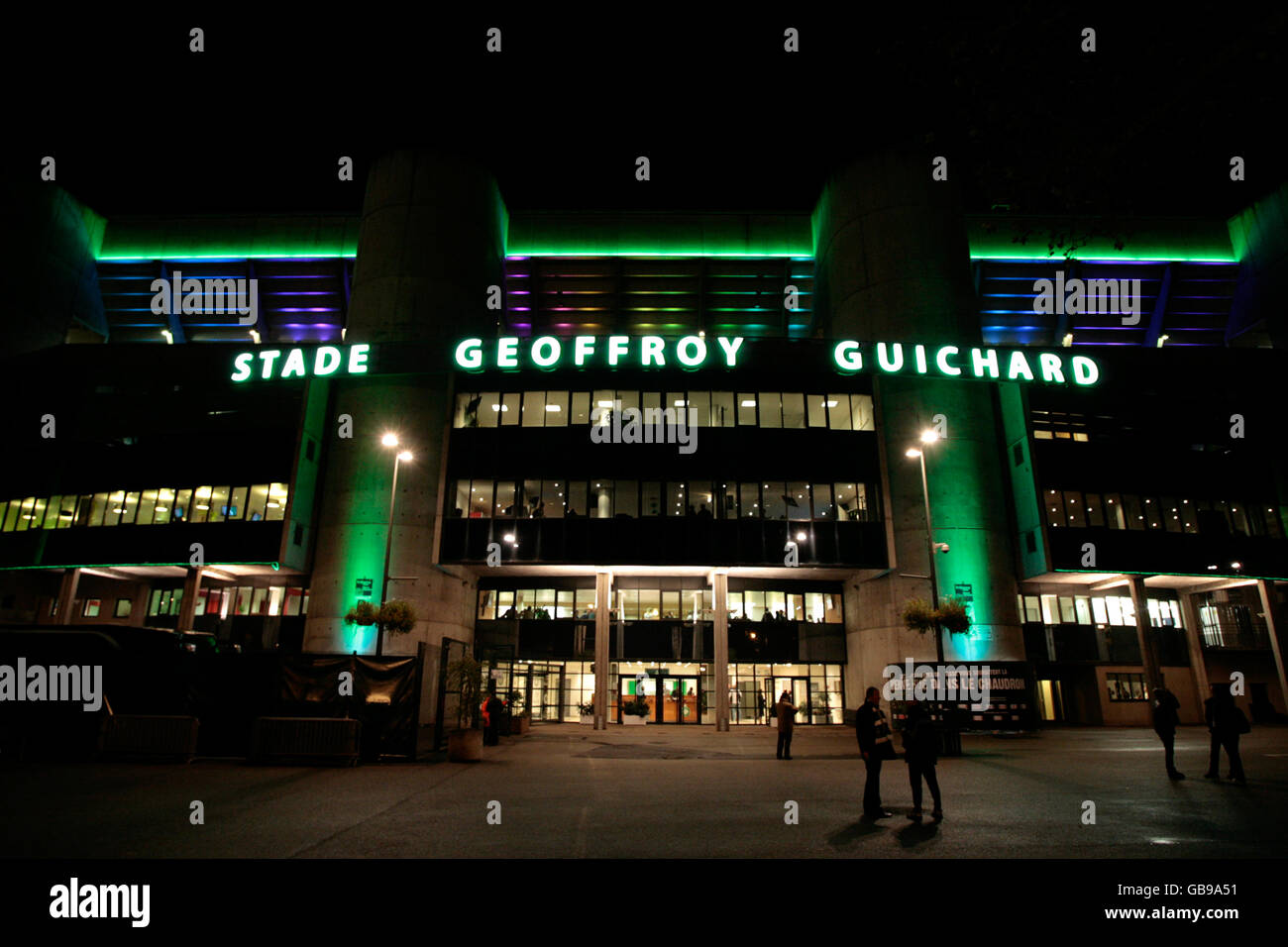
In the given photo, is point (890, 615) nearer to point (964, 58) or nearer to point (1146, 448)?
point (1146, 448)

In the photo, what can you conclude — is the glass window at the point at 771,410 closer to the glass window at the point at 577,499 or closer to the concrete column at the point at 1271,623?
the glass window at the point at 577,499

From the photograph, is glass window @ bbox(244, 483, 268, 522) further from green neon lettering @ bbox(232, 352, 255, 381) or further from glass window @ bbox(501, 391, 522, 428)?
glass window @ bbox(501, 391, 522, 428)

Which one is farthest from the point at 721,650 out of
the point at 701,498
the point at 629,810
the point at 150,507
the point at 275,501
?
the point at 150,507

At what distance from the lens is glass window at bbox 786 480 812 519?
34438mm

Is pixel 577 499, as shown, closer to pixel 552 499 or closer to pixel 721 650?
pixel 552 499

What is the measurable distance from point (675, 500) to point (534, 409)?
926 centimetres

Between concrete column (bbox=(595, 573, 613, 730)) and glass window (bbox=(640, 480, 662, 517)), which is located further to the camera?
glass window (bbox=(640, 480, 662, 517))

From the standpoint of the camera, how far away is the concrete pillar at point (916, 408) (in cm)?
3375

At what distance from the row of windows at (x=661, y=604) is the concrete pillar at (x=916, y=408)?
6.59ft

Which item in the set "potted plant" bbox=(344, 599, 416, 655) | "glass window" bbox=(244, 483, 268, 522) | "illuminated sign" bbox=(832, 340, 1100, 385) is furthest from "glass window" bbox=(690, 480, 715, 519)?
"glass window" bbox=(244, 483, 268, 522)

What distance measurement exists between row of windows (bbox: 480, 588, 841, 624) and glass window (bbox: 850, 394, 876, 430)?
398 inches

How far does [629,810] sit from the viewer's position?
36.5 ft

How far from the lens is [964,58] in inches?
384

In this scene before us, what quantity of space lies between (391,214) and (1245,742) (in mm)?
47721
